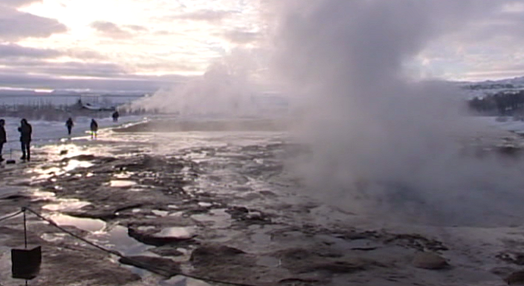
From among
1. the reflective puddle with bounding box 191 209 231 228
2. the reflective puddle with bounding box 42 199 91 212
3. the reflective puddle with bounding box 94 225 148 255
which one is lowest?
the reflective puddle with bounding box 94 225 148 255

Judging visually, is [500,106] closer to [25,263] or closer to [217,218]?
[217,218]

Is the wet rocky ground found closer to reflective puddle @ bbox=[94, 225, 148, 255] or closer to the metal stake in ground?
reflective puddle @ bbox=[94, 225, 148, 255]

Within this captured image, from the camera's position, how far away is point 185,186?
12.4 metres

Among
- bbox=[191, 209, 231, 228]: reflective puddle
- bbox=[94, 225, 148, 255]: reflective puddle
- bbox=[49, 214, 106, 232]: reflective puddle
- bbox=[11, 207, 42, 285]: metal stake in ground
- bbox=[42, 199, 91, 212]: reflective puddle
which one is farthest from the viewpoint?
bbox=[42, 199, 91, 212]: reflective puddle

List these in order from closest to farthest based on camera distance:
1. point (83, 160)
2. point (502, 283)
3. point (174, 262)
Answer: point (502, 283) < point (174, 262) < point (83, 160)

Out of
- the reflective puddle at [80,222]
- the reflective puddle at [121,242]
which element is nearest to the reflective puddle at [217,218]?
the reflective puddle at [121,242]

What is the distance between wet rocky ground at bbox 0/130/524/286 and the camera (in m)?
6.29

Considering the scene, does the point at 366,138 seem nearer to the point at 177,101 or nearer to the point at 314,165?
the point at 314,165

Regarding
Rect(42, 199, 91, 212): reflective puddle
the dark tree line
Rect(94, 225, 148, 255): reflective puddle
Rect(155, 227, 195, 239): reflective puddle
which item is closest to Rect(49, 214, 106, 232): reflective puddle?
Rect(94, 225, 148, 255): reflective puddle

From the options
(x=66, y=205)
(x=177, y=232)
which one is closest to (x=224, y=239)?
(x=177, y=232)

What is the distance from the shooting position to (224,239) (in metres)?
7.85

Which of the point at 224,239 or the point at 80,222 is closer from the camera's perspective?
the point at 224,239

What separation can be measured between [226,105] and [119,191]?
49.6m

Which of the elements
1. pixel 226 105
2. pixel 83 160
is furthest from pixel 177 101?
pixel 83 160
